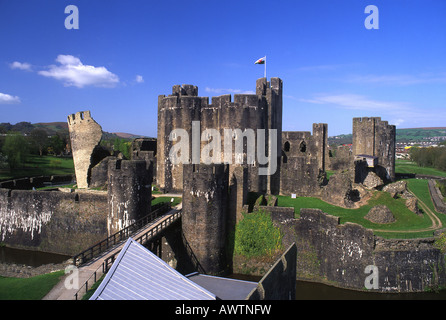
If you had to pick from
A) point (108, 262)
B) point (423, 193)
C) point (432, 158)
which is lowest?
point (108, 262)

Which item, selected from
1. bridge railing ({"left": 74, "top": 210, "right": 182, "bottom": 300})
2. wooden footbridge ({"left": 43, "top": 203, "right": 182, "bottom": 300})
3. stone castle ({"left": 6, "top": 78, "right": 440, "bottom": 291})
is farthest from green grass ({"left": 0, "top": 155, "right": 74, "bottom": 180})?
bridge railing ({"left": 74, "top": 210, "right": 182, "bottom": 300})

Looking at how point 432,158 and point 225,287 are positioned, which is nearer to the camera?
point 225,287

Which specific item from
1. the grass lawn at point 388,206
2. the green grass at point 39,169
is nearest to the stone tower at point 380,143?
the grass lawn at point 388,206

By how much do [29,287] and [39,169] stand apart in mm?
45069

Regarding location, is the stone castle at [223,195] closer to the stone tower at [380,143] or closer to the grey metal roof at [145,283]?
the stone tower at [380,143]

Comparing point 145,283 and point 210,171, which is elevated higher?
point 210,171

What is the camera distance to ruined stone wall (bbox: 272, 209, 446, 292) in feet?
56.0

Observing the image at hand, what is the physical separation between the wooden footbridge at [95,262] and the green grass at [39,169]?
34889 millimetres

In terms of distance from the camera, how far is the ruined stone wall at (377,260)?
1708 cm

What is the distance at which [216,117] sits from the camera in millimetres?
25203

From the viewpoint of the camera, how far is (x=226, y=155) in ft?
80.2

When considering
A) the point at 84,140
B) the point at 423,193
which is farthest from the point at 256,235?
the point at 423,193

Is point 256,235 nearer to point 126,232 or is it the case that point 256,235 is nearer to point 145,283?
point 126,232
